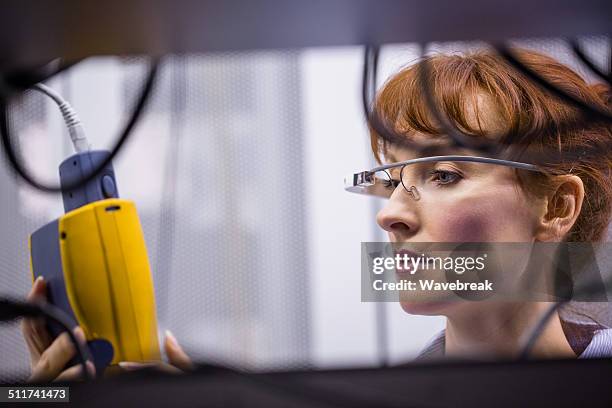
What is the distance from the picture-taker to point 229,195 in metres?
0.48

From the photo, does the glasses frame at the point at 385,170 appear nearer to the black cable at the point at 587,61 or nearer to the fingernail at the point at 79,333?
the black cable at the point at 587,61

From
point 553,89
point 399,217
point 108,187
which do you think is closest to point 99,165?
point 108,187

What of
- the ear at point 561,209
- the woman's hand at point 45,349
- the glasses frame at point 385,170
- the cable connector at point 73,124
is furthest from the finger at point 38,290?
the ear at point 561,209

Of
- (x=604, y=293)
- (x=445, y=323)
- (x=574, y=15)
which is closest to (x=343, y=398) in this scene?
(x=445, y=323)

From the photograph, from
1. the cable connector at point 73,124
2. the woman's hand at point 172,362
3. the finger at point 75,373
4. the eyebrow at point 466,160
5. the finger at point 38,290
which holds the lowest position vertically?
the finger at point 75,373

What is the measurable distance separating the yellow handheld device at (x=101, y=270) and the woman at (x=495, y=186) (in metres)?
0.19

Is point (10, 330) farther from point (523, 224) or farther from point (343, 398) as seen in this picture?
point (523, 224)

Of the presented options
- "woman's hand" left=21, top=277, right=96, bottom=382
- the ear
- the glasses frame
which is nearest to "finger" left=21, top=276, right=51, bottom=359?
"woman's hand" left=21, top=277, right=96, bottom=382

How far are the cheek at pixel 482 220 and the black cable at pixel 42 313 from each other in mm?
265

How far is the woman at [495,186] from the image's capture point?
0.47 metres

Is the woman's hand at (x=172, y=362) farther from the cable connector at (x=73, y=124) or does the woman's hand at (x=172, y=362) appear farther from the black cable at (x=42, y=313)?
the cable connector at (x=73, y=124)

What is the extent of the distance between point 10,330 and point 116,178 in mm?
134

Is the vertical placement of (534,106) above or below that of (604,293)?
above

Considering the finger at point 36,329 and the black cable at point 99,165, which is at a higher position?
the black cable at point 99,165
